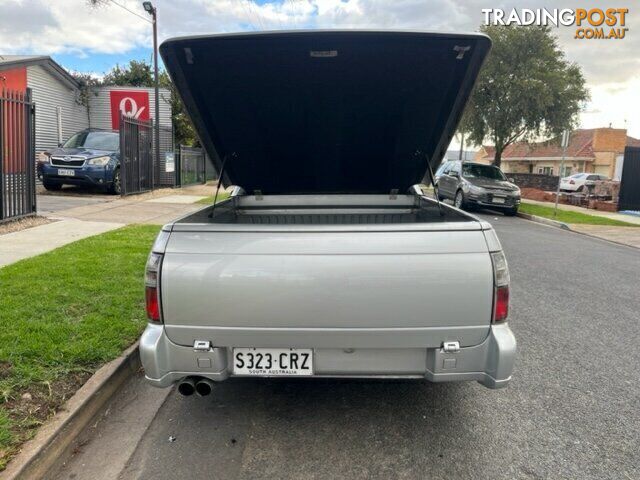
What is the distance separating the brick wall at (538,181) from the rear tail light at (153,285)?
33428mm

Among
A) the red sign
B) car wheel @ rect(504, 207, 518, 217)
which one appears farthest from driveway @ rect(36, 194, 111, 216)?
car wheel @ rect(504, 207, 518, 217)

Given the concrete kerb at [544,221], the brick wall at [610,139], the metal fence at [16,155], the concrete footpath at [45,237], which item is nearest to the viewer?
the concrete footpath at [45,237]

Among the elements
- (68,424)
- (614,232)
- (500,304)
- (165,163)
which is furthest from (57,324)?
(165,163)

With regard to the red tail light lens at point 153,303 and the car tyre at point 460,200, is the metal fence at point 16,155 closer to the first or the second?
the red tail light lens at point 153,303

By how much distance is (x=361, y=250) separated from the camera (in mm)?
2480

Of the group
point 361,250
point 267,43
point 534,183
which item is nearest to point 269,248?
point 361,250

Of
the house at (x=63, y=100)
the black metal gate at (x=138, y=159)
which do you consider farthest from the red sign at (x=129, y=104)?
the black metal gate at (x=138, y=159)

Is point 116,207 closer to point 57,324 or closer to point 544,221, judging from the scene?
point 57,324

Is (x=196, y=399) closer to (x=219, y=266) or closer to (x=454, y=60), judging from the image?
(x=219, y=266)

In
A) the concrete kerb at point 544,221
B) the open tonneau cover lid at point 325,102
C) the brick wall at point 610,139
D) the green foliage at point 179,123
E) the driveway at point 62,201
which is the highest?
the brick wall at point 610,139

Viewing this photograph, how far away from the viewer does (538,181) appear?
33.2 meters

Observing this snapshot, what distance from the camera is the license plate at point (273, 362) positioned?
2.61 m

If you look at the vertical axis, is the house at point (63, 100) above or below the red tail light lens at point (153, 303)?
above

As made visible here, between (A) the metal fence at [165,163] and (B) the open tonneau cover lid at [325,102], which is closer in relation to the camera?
(B) the open tonneau cover lid at [325,102]
